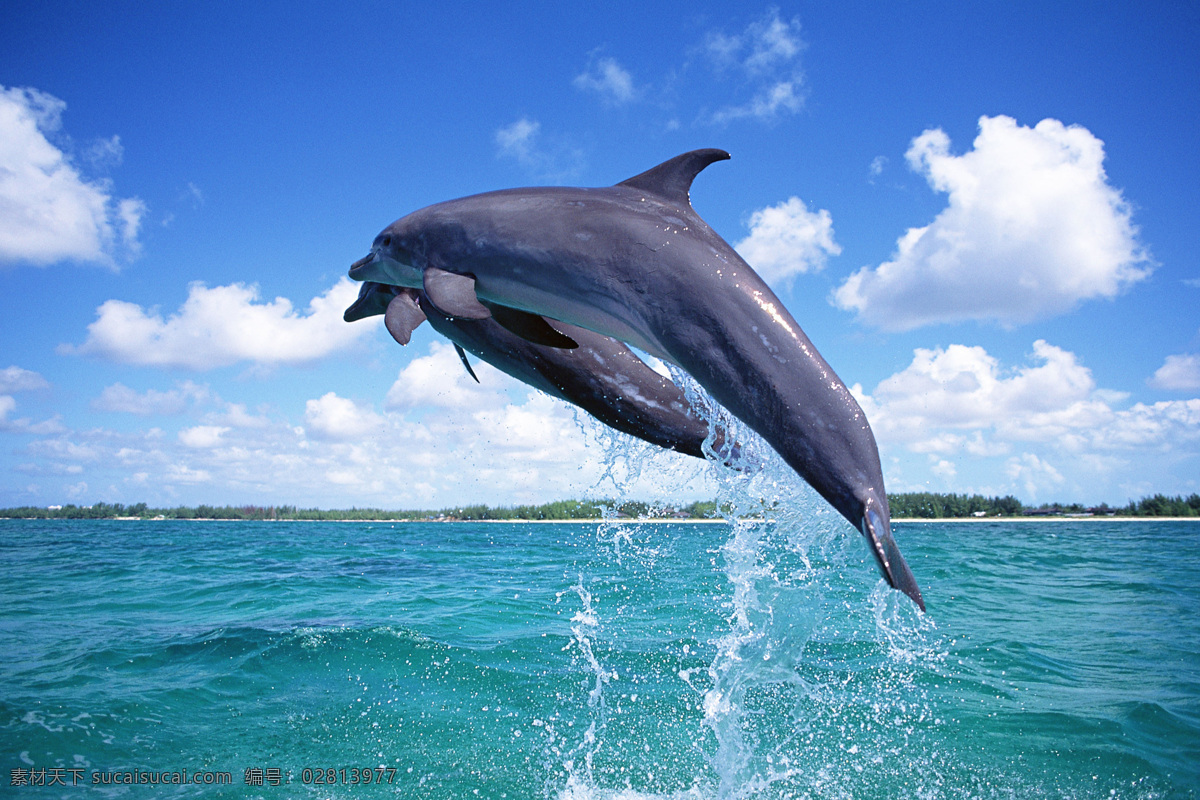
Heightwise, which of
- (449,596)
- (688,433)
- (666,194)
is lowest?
(449,596)

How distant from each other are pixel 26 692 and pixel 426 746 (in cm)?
481

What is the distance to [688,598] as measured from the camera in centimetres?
1438

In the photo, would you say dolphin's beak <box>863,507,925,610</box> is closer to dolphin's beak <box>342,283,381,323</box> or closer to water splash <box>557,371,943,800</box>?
water splash <box>557,371,943,800</box>

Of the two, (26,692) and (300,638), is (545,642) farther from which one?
(26,692)

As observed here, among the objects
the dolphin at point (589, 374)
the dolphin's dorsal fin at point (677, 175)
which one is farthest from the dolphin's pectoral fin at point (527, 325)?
the dolphin's dorsal fin at point (677, 175)

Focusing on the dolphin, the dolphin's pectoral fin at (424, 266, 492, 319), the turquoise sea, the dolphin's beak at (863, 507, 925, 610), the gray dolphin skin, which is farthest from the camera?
the turquoise sea

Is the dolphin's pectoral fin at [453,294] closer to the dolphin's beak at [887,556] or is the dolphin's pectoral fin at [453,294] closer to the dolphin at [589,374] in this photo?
the dolphin at [589,374]

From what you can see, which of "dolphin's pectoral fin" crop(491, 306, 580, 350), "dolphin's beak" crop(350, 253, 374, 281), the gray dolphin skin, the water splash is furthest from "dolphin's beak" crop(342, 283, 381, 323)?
the water splash

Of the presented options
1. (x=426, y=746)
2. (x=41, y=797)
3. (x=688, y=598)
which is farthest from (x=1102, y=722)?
(x=41, y=797)

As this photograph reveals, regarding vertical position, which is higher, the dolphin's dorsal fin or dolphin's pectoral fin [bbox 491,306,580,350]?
the dolphin's dorsal fin

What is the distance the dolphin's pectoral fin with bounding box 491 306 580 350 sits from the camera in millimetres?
3980

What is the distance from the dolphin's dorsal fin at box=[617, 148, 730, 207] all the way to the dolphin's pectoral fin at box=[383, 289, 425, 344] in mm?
1580

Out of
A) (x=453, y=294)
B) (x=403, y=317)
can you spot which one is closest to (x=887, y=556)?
(x=453, y=294)

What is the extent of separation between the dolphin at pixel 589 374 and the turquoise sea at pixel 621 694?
0.92 meters
